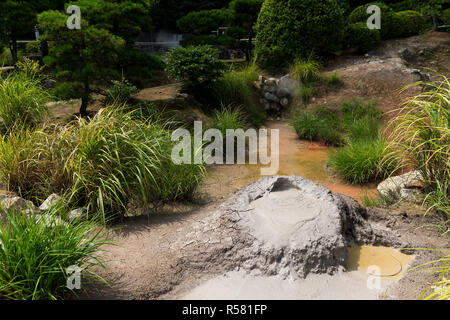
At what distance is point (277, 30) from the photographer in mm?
8875

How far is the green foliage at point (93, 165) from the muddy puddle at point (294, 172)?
3.92ft

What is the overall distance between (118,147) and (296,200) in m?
1.71

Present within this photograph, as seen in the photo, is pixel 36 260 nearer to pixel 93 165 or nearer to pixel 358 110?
pixel 93 165

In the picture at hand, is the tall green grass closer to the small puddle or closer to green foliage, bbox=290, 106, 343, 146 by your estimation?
green foliage, bbox=290, 106, 343, 146

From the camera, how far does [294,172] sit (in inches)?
221

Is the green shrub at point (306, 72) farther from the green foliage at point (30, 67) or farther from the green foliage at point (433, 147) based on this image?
the green foliage at point (30, 67)

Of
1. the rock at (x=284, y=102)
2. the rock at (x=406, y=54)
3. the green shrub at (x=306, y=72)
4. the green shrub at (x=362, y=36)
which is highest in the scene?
the green shrub at (x=362, y=36)

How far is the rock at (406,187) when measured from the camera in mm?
4054

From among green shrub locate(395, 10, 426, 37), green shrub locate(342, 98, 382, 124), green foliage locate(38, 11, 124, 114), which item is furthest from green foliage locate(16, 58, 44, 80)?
green shrub locate(395, 10, 426, 37)

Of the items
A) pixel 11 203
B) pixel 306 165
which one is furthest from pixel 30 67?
pixel 306 165

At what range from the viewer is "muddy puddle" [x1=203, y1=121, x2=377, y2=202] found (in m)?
5.01

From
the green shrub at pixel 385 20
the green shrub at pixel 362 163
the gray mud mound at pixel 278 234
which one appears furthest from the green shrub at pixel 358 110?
the gray mud mound at pixel 278 234

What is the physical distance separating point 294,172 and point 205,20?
6219 millimetres

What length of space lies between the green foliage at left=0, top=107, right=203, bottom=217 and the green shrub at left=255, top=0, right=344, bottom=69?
5790 mm
